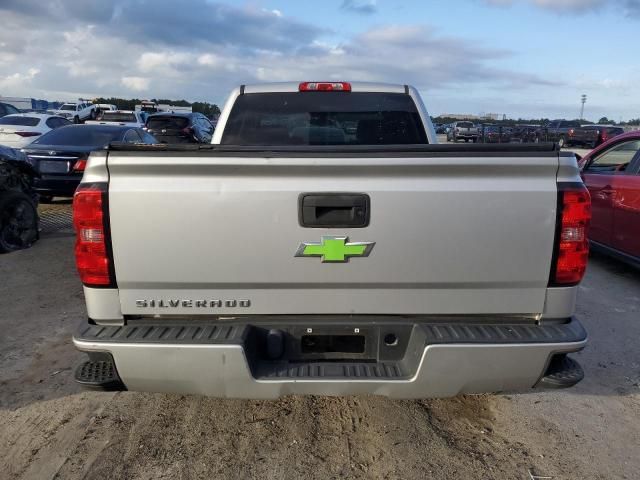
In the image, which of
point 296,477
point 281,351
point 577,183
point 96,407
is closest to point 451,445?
point 296,477

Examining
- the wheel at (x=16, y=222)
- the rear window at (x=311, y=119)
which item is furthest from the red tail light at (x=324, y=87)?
the wheel at (x=16, y=222)

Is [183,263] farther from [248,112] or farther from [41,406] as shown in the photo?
[248,112]

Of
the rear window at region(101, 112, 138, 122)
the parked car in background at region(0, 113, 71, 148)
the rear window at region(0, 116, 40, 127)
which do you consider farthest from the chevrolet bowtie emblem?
the rear window at region(101, 112, 138, 122)

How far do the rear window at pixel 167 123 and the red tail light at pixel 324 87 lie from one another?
49.6 feet

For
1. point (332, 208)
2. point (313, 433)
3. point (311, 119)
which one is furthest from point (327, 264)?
point (311, 119)

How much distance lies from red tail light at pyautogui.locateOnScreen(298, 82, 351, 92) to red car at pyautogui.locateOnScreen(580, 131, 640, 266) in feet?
12.5

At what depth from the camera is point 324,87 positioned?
4.25m

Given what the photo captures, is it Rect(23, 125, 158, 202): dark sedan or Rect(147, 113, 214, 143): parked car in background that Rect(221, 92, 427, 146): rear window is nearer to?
Rect(23, 125, 158, 202): dark sedan

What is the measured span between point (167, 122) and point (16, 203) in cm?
1226

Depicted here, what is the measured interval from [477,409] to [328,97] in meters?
2.54

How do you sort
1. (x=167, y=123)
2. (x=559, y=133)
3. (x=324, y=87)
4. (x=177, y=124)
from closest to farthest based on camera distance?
(x=324, y=87), (x=177, y=124), (x=167, y=123), (x=559, y=133)

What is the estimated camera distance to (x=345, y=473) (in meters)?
2.83

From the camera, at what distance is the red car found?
20.0 ft

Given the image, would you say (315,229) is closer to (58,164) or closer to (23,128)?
(58,164)
